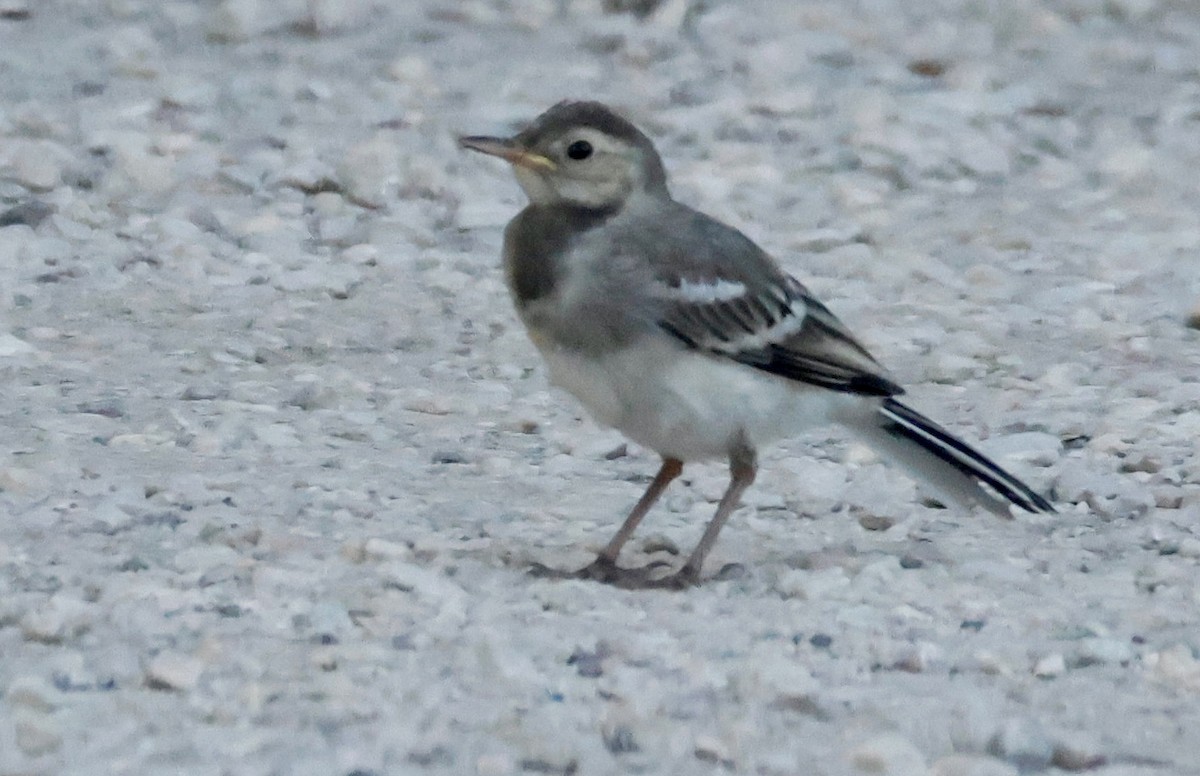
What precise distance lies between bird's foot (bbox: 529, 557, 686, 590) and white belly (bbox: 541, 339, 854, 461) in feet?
1.00

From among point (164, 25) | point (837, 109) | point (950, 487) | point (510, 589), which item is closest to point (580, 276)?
point (510, 589)

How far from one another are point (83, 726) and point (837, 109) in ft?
24.4

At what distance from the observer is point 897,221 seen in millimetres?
9883

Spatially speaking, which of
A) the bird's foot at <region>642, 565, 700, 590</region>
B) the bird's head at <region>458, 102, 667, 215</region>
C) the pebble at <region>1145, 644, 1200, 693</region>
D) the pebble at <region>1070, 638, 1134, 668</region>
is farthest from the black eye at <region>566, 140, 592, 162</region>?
the pebble at <region>1145, 644, 1200, 693</region>

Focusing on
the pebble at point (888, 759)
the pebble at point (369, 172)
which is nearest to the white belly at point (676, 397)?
the pebble at point (888, 759)

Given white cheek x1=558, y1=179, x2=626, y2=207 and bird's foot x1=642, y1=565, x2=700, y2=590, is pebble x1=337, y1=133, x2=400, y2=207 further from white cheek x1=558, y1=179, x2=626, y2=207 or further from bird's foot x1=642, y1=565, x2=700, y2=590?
bird's foot x1=642, y1=565, x2=700, y2=590

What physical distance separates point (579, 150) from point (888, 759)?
2.25 meters

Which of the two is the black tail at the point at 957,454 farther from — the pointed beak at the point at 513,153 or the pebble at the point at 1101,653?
the pointed beak at the point at 513,153

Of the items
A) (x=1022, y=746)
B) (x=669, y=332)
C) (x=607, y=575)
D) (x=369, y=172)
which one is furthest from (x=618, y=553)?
(x=369, y=172)

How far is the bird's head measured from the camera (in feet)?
19.7

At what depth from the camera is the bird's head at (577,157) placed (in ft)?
19.7

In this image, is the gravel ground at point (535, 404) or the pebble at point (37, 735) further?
the gravel ground at point (535, 404)

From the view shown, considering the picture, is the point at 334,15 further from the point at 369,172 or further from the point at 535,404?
the point at 535,404

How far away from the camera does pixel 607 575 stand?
18.7 ft
